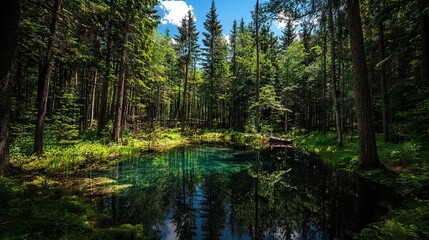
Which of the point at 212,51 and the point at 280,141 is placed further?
the point at 212,51

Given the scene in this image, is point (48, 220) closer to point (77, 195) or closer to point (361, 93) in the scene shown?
point (77, 195)

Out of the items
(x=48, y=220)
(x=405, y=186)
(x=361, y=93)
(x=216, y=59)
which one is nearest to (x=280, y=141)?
(x=361, y=93)

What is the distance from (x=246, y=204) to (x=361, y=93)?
20.2 feet

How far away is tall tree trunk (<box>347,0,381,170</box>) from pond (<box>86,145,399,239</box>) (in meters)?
1.08

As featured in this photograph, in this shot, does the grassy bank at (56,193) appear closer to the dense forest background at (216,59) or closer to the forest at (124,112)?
the forest at (124,112)

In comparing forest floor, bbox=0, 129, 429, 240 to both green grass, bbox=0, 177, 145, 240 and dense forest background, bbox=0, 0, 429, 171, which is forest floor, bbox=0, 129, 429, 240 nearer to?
green grass, bbox=0, 177, 145, 240

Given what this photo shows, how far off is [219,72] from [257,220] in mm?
32333

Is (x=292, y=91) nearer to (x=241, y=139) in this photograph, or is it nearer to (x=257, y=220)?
(x=241, y=139)

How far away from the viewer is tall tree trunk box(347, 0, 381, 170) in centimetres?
836

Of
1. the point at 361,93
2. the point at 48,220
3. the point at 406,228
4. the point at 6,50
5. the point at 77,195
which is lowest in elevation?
the point at 77,195

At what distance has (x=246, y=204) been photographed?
614 centimetres

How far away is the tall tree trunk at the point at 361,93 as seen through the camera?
27.4ft

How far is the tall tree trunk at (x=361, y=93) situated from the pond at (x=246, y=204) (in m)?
1.08

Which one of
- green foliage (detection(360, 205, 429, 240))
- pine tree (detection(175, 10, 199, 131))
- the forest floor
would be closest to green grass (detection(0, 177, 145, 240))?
the forest floor
